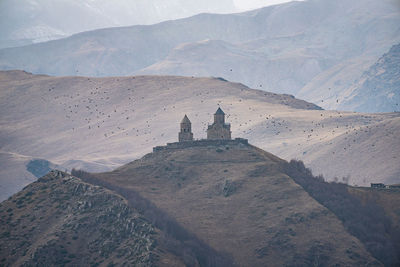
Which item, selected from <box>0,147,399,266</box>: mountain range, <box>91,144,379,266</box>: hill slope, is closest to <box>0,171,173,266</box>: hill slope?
<box>0,147,399,266</box>: mountain range

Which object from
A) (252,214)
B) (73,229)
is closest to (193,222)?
(252,214)

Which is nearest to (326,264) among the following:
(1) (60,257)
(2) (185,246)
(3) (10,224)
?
(2) (185,246)

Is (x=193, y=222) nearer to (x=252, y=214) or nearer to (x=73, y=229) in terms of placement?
(x=252, y=214)

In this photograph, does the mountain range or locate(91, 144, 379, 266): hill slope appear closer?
the mountain range

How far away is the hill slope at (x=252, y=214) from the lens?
171m

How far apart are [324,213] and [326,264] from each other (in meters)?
18.8

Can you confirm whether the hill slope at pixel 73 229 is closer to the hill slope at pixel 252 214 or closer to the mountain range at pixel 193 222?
the mountain range at pixel 193 222

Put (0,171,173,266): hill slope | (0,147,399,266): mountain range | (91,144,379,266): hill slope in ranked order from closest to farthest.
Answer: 1. (0,171,173,266): hill slope
2. (0,147,399,266): mountain range
3. (91,144,379,266): hill slope

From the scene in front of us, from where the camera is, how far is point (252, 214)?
184m

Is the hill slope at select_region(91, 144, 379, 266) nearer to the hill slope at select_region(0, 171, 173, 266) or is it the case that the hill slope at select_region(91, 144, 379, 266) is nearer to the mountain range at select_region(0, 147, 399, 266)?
the mountain range at select_region(0, 147, 399, 266)

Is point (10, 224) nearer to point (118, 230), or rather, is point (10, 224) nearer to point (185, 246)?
point (118, 230)

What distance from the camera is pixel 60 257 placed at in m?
167

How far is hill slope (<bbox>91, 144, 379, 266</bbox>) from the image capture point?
170625mm

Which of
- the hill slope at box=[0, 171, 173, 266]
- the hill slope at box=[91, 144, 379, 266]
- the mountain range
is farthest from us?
the hill slope at box=[91, 144, 379, 266]
